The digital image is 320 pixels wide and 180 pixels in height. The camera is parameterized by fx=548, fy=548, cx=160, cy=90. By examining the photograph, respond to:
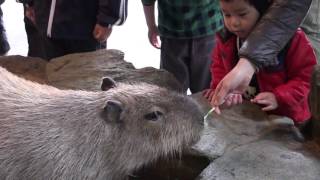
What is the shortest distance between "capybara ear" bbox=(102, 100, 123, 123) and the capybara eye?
10 centimetres

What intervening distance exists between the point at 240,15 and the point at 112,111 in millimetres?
804

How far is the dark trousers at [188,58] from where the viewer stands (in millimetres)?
3320

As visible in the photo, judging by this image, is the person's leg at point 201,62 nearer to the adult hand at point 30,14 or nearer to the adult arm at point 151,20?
the adult arm at point 151,20

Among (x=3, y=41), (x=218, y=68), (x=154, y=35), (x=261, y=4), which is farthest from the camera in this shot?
(x=3, y=41)

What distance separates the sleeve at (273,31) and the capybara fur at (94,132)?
1.20 feet

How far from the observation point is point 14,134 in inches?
80.0

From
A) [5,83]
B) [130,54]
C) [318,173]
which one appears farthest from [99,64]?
[130,54]

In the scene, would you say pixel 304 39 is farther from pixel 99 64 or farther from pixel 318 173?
pixel 99 64

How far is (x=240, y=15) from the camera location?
2.46 m

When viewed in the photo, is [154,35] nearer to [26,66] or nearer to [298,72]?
[26,66]

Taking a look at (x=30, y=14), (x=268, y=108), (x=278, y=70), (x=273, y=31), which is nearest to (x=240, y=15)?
(x=273, y=31)

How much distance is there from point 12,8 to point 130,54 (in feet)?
6.79

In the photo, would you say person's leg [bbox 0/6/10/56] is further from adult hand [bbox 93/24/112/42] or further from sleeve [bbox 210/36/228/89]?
sleeve [bbox 210/36/228/89]

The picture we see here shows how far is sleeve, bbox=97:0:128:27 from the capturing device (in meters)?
3.14
